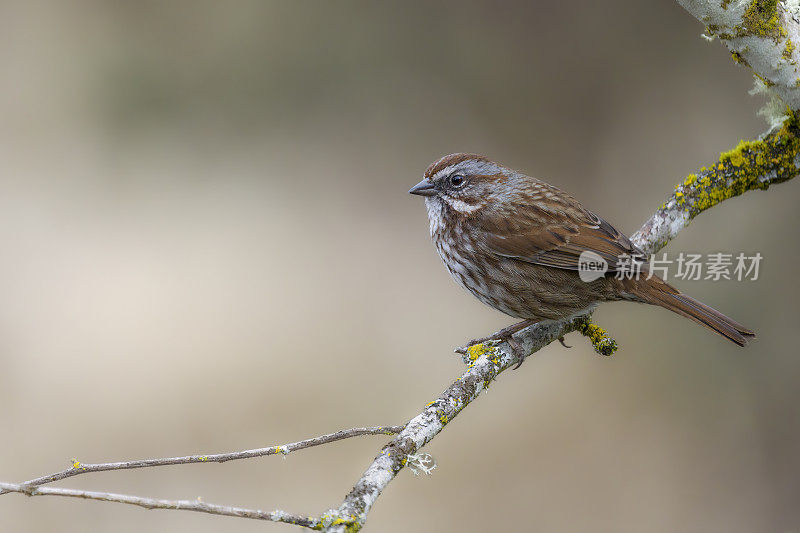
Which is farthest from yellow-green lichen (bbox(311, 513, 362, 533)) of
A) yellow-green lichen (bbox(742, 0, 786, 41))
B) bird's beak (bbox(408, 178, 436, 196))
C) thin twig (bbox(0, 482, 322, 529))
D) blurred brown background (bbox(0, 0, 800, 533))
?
blurred brown background (bbox(0, 0, 800, 533))

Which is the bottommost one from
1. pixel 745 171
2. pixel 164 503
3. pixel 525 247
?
pixel 164 503

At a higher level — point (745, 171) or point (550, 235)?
point (550, 235)

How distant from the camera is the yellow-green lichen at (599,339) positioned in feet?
11.3

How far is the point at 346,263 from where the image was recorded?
6.56 m

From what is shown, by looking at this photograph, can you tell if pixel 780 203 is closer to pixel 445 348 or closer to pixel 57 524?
pixel 445 348

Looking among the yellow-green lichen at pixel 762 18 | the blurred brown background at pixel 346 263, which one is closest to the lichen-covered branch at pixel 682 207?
the yellow-green lichen at pixel 762 18

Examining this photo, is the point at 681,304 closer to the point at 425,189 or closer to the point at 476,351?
the point at 476,351

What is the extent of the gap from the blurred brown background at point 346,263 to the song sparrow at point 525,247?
2159mm

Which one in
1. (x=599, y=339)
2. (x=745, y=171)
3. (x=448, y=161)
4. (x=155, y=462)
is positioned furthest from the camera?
(x=448, y=161)

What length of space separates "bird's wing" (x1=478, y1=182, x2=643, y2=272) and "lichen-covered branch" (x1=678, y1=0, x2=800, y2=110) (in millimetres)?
1066

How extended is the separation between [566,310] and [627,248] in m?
0.42

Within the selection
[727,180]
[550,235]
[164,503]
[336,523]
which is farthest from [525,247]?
[164,503]

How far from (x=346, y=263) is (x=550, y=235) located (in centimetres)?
303

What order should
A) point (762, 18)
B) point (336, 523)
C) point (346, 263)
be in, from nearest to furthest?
1. point (336, 523)
2. point (762, 18)
3. point (346, 263)
